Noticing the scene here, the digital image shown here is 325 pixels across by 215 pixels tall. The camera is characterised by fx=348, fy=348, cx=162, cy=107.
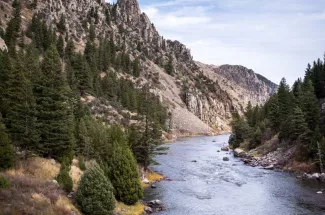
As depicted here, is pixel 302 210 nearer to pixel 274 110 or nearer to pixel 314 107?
pixel 314 107

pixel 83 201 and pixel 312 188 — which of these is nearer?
pixel 83 201

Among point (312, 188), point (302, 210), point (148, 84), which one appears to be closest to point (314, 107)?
point (312, 188)

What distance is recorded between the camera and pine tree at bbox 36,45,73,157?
39812 millimetres

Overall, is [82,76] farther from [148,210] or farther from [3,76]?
[148,210]

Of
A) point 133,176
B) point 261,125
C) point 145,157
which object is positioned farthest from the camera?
point 261,125

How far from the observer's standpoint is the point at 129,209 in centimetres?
3947

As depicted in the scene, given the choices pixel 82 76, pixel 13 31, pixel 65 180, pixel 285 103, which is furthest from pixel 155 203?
pixel 13 31

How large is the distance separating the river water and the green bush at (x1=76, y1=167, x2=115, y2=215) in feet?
31.6

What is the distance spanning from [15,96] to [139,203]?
62.8 feet

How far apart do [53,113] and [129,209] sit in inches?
552

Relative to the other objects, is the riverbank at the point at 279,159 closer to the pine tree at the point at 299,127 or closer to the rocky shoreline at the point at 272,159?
the rocky shoreline at the point at 272,159

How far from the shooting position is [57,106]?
1599 inches

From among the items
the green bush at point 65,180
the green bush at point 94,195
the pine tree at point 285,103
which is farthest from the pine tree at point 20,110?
the pine tree at point 285,103

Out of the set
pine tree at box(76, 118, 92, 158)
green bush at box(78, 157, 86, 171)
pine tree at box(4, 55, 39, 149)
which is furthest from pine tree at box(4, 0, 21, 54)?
green bush at box(78, 157, 86, 171)
